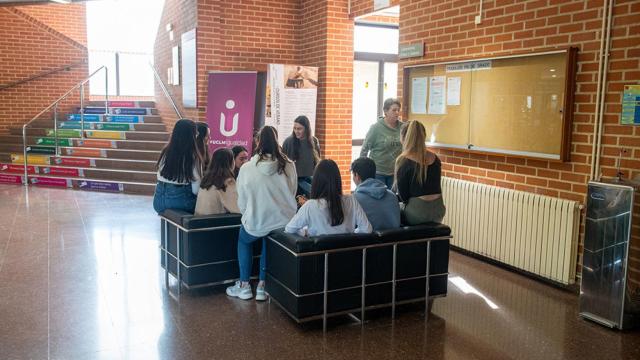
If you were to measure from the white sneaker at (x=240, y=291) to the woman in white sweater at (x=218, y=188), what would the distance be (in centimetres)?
59

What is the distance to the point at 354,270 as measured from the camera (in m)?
3.71

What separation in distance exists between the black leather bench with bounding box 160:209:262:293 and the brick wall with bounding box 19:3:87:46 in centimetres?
1002

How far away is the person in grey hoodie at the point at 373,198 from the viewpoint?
3.84m

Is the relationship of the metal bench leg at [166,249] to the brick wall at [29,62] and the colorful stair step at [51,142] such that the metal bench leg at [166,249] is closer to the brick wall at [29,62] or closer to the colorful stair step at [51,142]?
the colorful stair step at [51,142]

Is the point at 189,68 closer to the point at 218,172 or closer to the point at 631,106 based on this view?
the point at 218,172

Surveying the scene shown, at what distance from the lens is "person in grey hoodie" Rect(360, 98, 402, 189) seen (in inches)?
223

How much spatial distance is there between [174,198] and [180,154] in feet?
1.29

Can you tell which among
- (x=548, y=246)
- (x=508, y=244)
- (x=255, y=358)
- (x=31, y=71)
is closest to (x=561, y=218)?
(x=548, y=246)

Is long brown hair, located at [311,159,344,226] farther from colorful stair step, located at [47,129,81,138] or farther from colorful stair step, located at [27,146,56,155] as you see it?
colorful stair step, located at [47,129,81,138]

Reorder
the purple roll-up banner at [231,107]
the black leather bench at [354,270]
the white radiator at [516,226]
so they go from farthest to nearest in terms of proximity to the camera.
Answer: the purple roll-up banner at [231,107] < the white radiator at [516,226] < the black leather bench at [354,270]

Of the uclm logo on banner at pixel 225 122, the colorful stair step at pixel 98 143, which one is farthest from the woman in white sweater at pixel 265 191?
the colorful stair step at pixel 98 143

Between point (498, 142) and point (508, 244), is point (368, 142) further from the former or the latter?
point (508, 244)

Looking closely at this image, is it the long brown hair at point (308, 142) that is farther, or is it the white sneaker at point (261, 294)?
the long brown hair at point (308, 142)

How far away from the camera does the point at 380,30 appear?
27.9ft
